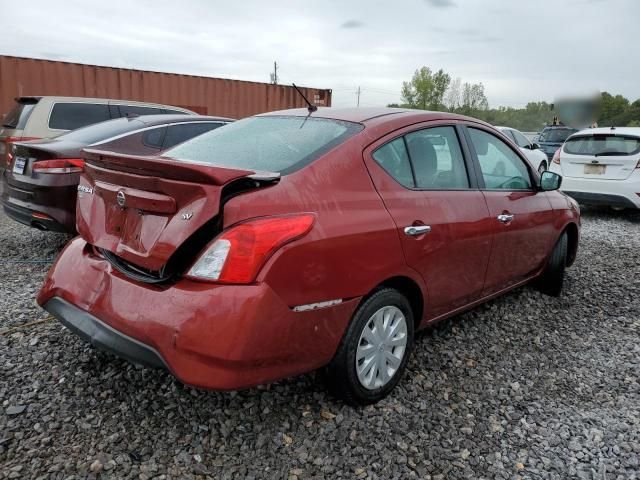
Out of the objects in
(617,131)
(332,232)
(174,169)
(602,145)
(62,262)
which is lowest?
(62,262)

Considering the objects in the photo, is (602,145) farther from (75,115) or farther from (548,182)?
(75,115)

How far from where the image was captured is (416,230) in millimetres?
2654

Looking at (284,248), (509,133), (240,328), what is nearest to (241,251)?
(284,248)

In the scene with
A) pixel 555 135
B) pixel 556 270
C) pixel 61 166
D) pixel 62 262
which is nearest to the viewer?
pixel 62 262

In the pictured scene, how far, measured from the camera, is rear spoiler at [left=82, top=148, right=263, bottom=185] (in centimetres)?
201

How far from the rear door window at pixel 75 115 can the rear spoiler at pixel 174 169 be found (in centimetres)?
506

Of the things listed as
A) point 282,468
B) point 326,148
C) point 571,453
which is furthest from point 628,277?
point 282,468

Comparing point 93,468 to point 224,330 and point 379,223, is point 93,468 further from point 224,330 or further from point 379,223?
point 379,223

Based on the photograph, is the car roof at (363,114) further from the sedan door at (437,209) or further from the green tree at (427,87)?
the green tree at (427,87)

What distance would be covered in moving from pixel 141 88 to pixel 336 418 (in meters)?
11.9

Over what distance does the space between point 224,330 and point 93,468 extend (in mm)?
837

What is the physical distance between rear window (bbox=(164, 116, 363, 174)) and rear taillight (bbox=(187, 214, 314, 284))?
15.6 inches

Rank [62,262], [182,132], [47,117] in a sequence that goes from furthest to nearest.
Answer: [47,117]
[182,132]
[62,262]

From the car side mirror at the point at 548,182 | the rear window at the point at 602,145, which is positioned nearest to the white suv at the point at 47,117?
the car side mirror at the point at 548,182
